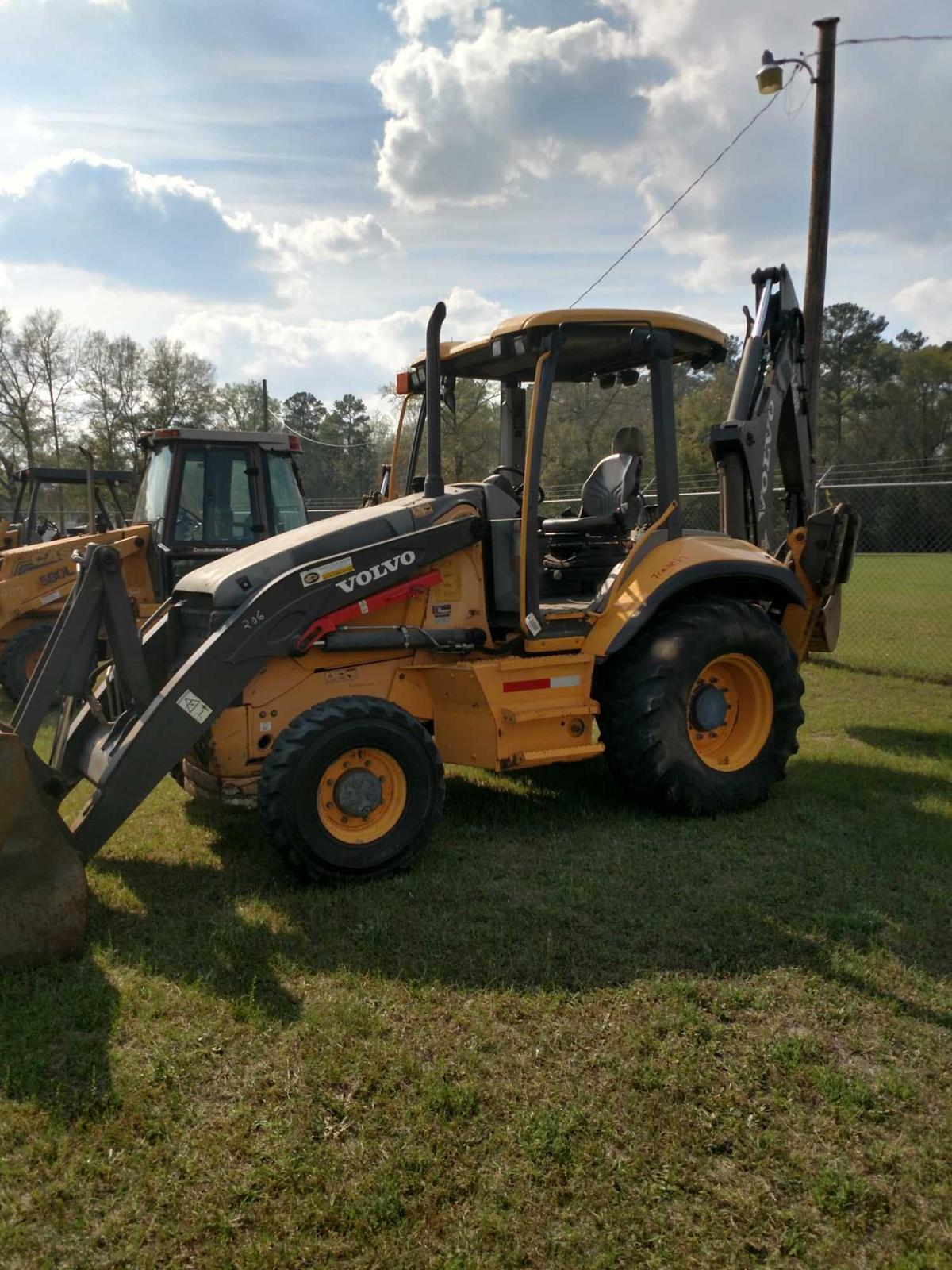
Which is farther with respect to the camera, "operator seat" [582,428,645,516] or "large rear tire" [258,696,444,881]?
"operator seat" [582,428,645,516]

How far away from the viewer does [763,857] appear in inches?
202

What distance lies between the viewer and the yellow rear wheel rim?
20.0 ft

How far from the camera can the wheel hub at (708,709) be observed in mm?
5988

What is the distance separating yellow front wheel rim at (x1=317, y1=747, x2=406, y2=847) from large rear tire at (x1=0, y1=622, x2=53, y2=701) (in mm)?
5806

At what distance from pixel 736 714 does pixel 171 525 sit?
210 inches

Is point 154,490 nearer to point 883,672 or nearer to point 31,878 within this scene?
point 31,878

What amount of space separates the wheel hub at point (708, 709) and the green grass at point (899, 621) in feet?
16.8

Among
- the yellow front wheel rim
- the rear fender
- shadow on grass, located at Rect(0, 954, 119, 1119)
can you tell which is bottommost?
shadow on grass, located at Rect(0, 954, 119, 1119)

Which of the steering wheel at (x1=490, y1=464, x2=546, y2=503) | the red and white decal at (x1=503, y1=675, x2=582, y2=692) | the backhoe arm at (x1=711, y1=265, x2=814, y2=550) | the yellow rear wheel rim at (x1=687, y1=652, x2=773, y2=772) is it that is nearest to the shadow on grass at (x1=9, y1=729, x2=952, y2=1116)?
the yellow rear wheel rim at (x1=687, y1=652, x2=773, y2=772)

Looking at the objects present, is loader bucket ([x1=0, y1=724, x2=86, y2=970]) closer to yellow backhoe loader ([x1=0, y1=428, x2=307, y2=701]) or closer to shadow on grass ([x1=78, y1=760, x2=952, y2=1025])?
shadow on grass ([x1=78, y1=760, x2=952, y2=1025])

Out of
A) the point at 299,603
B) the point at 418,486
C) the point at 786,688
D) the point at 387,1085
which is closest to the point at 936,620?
the point at 786,688

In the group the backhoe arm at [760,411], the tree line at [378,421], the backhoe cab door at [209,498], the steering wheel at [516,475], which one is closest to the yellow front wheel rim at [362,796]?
the steering wheel at [516,475]

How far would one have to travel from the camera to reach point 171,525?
9.09 m

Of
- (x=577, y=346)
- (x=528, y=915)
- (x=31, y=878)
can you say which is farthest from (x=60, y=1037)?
(x=577, y=346)
